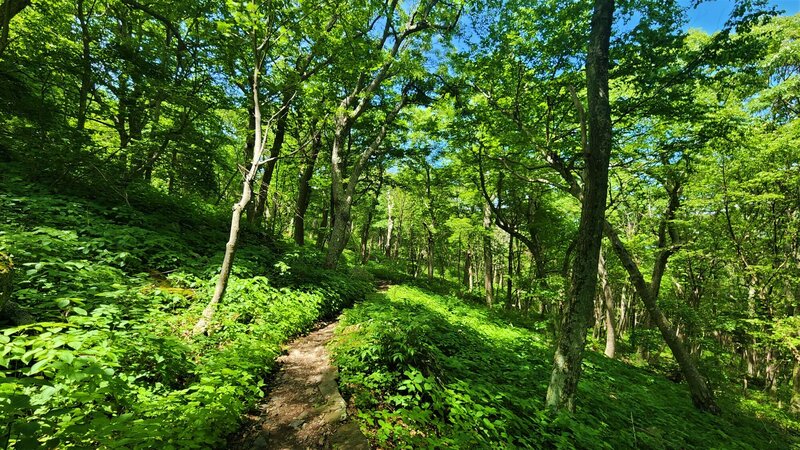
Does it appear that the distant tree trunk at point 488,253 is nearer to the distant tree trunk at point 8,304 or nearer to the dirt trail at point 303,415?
the dirt trail at point 303,415

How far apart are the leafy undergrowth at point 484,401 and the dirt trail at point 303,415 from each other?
27cm

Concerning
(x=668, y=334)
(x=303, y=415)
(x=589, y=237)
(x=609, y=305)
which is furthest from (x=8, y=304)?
(x=609, y=305)

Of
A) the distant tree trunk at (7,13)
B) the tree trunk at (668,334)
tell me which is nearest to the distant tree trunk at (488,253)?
the tree trunk at (668,334)

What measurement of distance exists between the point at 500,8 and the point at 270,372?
1131 cm

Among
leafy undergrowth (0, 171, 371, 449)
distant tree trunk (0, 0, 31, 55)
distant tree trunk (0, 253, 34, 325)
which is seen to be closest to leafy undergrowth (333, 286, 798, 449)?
leafy undergrowth (0, 171, 371, 449)

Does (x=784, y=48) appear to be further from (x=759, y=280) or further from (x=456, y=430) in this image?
(x=456, y=430)

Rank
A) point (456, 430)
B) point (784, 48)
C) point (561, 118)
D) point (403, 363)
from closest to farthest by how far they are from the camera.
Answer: point (456, 430) < point (403, 363) < point (561, 118) < point (784, 48)

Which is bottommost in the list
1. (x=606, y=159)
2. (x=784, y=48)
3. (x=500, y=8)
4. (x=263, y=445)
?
(x=263, y=445)

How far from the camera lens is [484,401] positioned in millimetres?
4316

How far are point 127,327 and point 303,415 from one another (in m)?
2.79

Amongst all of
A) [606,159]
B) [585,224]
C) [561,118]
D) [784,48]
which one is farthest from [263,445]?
[784,48]

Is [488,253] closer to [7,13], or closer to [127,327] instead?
[127,327]

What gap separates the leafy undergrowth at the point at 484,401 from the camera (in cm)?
370

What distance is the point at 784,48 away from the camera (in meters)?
13.4
